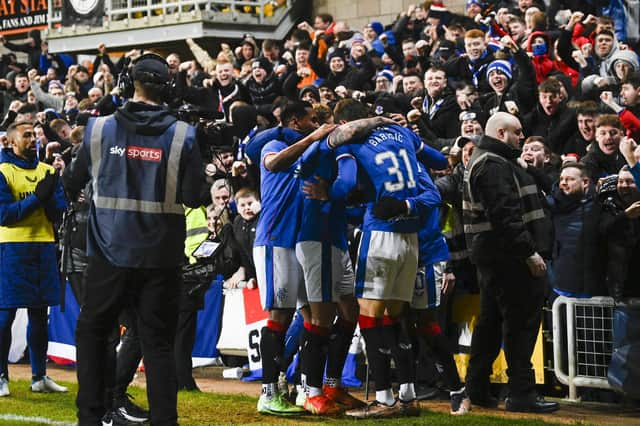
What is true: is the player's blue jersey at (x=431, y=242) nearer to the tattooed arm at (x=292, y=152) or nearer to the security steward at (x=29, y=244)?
the tattooed arm at (x=292, y=152)

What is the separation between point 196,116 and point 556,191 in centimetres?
321

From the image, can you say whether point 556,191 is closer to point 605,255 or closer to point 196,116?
point 605,255

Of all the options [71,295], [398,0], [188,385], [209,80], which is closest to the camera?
[188,385]

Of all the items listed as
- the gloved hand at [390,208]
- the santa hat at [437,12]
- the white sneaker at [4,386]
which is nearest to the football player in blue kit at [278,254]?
the gloved hand at [390,208]

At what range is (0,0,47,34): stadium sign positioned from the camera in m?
29.8

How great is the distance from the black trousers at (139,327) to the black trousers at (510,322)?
2.86 meters

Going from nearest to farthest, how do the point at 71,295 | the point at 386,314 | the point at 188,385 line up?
the point at 386,314
the point at 188,385
the point at 71,295

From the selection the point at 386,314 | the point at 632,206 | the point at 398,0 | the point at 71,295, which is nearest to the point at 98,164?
the point at 386,314

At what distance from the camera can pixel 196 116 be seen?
7883 millimetres

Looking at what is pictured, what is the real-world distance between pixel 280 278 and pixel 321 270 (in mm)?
398

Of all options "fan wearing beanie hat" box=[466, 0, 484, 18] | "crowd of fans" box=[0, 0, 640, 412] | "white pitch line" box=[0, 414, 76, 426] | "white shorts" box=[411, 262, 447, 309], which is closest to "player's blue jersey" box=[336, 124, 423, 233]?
"white shorts" box=[411, 262, 447, 309]

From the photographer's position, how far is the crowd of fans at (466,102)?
30.1 feet

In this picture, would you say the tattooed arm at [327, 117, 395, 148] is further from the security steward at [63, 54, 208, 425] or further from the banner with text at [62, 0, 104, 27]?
the banner with text at [62, 0, 104, 27]

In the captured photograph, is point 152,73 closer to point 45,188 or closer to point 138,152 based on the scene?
point 138,152
